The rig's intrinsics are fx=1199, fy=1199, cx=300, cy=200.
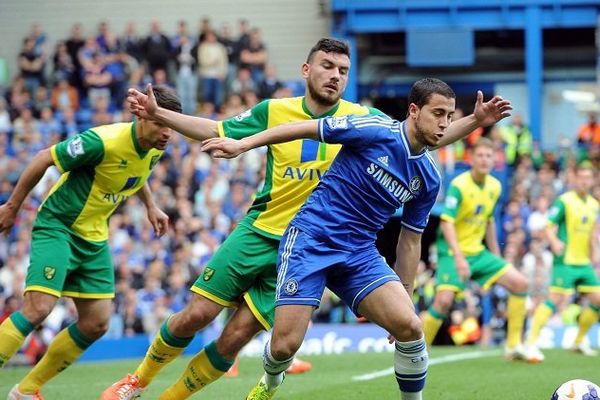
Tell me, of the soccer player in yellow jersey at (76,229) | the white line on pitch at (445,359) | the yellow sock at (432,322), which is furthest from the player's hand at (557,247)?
the soccer player in yellow jersey at (76,229)

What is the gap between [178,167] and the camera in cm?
2238

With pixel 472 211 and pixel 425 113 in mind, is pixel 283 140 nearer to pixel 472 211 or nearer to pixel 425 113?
pixel 425 113

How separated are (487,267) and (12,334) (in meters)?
6.00

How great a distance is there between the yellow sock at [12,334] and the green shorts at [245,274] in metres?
1.76

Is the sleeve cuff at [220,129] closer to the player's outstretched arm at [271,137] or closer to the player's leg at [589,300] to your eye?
the player's outstretched arm at [271,137]

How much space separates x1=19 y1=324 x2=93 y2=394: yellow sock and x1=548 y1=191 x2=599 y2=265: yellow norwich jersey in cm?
730

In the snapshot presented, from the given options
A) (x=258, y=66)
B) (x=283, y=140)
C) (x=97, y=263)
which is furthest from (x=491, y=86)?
(x=283, y=140)

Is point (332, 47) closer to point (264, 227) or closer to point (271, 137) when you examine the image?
point (271, 137)

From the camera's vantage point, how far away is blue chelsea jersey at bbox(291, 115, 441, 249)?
305 inches

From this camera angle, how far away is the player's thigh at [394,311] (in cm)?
762

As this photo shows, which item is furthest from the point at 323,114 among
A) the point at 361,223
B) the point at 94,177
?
the point at 94,177

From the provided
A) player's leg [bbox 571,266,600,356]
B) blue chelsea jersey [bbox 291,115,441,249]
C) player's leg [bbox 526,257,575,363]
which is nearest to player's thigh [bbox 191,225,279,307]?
blue chelsea jersey [bbox 291,115,441,249]

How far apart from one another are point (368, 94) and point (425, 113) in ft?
69.5

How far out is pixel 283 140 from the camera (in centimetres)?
758
